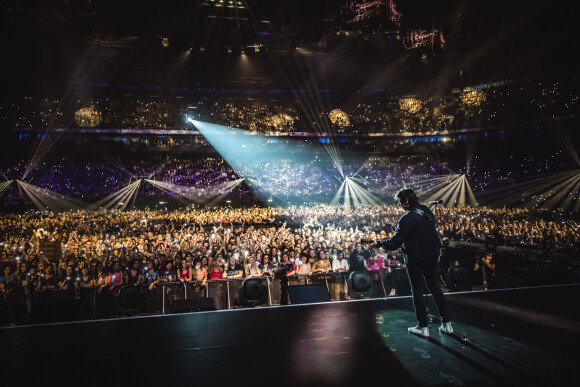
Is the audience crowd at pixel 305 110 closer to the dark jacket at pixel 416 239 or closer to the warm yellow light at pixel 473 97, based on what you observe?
the warm yellow light at pixel 473 97

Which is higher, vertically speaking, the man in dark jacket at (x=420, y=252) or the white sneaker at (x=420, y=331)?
the man in dark jacket at (x=420, y=252)

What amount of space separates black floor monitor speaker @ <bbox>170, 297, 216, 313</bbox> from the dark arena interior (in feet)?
0.08

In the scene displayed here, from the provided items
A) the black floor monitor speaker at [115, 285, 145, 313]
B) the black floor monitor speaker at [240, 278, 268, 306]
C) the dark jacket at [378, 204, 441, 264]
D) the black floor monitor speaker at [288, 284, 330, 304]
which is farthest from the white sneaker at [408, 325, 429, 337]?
the black floor monitor speaker at [115, 285, 145, 313]

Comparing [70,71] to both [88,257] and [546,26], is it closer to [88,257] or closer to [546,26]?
[88,257]

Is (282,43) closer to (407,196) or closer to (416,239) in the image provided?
(407,196)

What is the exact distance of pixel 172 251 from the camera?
8.34m

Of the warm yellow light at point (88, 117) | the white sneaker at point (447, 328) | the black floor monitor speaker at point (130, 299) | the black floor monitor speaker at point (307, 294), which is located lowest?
the white sneaker at point (447, 328)

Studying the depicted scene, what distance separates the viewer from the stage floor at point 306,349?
6.69 ft

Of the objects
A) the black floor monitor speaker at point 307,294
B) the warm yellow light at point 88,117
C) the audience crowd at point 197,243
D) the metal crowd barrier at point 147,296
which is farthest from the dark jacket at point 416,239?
the warm yellow light at point 88,117

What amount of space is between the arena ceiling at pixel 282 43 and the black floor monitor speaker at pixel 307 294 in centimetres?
596

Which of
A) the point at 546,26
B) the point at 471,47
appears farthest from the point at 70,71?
the point at 546,26

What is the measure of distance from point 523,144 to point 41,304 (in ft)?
76.3

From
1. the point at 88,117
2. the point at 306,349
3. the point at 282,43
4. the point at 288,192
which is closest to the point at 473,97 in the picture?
the point at 288,192

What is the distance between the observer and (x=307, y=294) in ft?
14.7
